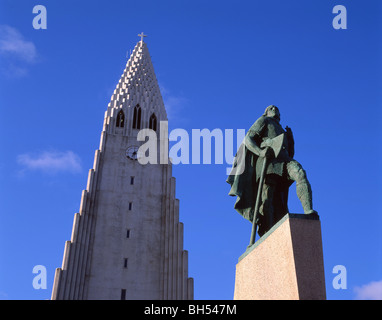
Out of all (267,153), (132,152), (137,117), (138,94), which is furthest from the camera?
(138,94)

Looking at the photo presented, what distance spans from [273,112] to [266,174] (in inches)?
58.6

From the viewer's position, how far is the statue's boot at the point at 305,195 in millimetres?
8098

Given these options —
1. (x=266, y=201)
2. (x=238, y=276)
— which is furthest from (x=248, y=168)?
(x=238, y=276)

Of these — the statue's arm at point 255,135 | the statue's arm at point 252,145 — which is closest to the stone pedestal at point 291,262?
the statue's arm at point 252,145

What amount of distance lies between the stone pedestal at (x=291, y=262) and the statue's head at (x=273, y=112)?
269cm

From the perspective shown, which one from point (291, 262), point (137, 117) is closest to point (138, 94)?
point (137, 117)

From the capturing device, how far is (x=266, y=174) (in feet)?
30.5

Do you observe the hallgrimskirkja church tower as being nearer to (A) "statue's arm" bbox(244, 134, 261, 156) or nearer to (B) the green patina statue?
(B) the green patina statue

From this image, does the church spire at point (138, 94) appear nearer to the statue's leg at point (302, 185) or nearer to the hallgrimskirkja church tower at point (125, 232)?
the hallgrimskirkja church tower at point (125, 232)

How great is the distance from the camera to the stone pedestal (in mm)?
7242

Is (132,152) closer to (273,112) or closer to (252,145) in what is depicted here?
(273,112)

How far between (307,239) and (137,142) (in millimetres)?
46122
